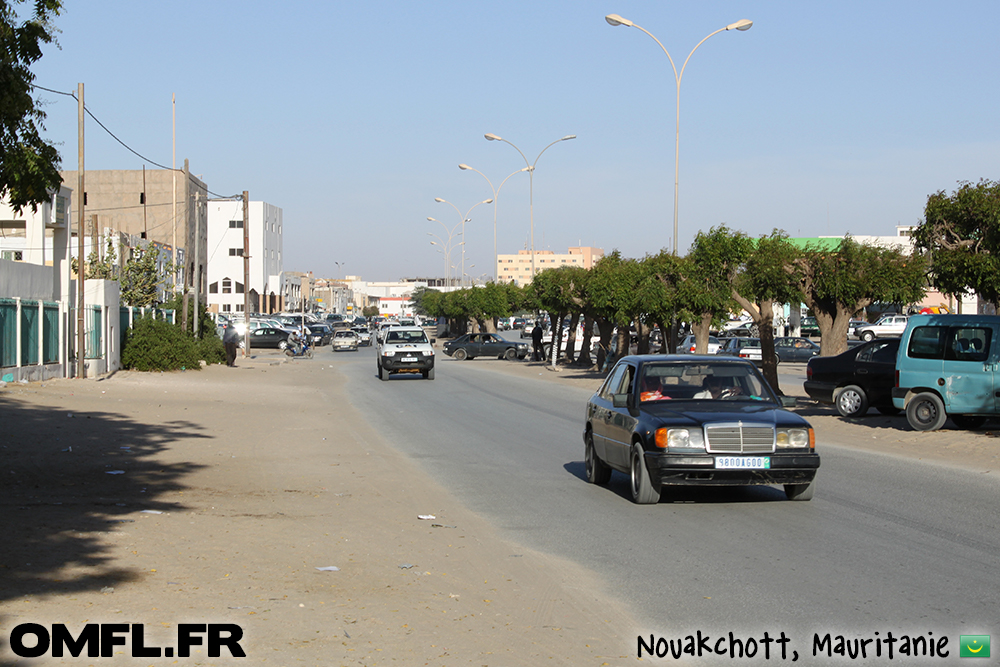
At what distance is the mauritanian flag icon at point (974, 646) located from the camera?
5625 mm

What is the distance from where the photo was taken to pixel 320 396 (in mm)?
29344

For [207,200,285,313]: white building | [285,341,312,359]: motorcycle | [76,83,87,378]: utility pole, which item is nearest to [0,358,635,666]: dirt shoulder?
[76,83,87,378]: utility pole

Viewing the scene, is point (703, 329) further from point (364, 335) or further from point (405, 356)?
point (364, 335)

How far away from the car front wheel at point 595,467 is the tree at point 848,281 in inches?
636

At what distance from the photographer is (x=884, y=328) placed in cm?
6366

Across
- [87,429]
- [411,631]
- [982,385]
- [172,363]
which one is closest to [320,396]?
[172,363]

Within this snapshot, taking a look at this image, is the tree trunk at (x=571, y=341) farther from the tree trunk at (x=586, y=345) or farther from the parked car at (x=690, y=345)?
the parked car at (x=690, y=345)

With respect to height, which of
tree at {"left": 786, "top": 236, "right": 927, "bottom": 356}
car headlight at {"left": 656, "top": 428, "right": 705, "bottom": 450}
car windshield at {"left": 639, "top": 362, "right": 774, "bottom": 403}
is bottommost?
car headlight at {"left": 656, "top": 428, "right": 705, "bottom": 450}

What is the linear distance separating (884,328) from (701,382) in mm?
56726

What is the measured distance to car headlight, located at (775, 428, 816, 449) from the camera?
405 inches

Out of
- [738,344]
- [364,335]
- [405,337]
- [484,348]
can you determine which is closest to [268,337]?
[484,348]

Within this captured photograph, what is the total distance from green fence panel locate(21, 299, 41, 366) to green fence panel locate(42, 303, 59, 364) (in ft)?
1.41

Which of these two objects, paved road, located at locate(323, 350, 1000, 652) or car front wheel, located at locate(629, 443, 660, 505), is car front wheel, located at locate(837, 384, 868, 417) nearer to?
paved road, located at locate(323, 350, 1000, 652)

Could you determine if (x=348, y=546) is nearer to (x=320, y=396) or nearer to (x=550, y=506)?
(x=550, y=506)
